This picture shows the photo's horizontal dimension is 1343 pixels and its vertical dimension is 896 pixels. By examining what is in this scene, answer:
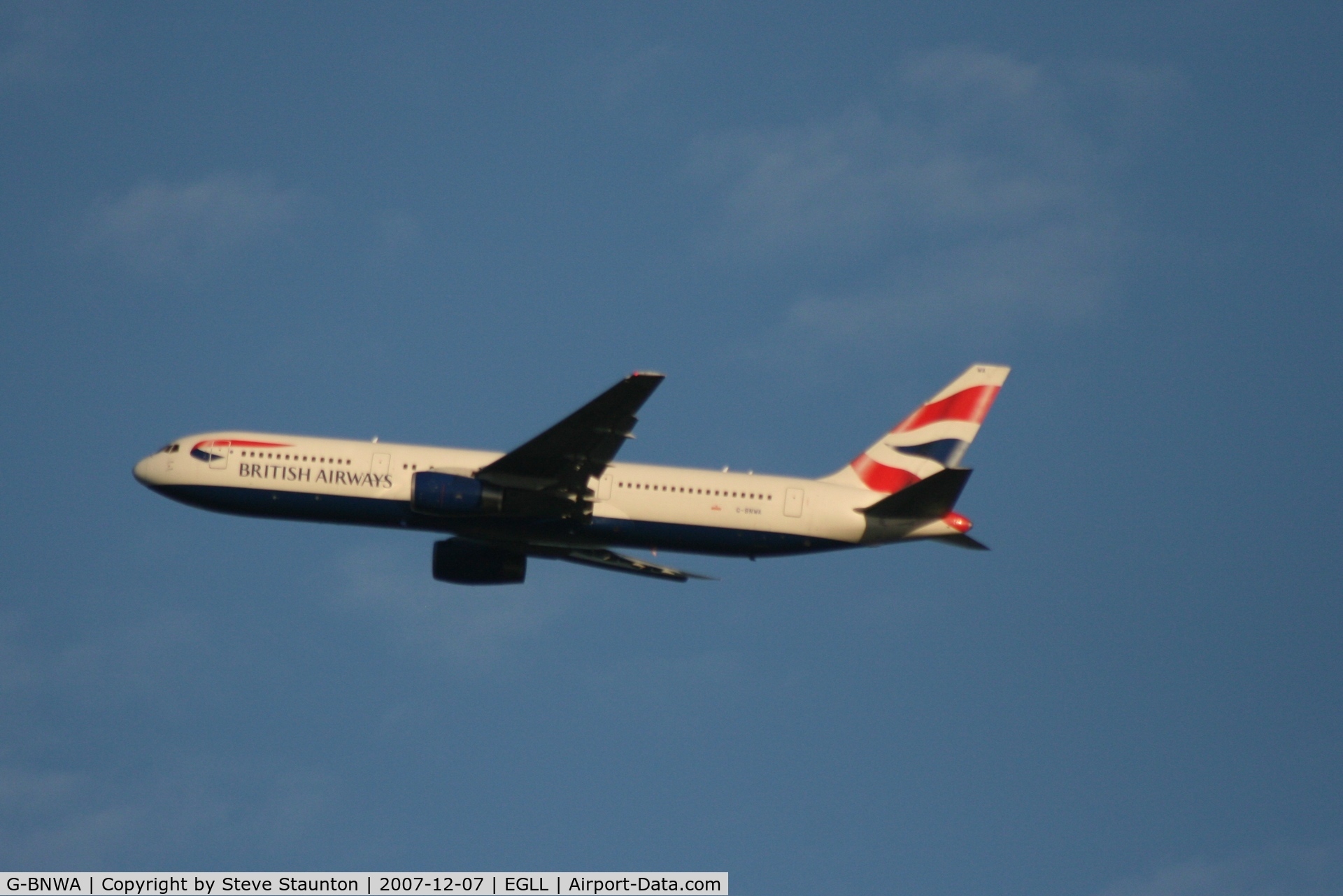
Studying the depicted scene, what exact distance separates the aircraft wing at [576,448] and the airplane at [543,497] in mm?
60

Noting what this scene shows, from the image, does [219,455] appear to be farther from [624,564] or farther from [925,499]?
[925,499]

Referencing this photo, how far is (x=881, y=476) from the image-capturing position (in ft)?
215

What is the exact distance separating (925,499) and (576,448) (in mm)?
12044

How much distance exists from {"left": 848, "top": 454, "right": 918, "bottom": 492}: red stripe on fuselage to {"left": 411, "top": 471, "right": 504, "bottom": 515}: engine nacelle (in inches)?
548

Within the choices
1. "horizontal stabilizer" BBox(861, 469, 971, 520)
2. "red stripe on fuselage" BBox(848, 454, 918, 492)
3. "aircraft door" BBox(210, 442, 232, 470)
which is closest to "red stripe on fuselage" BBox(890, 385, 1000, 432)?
"red stripe on fuselage" BBox(848, 454, 918, 492)

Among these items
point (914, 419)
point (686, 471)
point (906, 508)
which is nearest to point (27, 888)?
point (686, 471)

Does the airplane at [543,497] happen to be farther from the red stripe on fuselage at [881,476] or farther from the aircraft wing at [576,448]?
the red stripe on fuselage at [881,476]

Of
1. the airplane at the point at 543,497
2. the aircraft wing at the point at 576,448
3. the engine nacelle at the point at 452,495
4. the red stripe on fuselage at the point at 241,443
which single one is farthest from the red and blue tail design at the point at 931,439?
the red stripe on fuselage at the point at 241,443

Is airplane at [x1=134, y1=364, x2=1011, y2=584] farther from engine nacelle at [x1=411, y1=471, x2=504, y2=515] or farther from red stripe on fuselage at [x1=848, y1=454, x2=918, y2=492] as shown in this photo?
red stripe on fuselage at [x1=848, y1=454, x2=918, y2=492]

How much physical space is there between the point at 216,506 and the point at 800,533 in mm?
20703

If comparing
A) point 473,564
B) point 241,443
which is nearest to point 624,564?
point 473,564

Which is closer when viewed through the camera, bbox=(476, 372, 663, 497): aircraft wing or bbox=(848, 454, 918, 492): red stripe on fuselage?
bbox=(476, 372, 663, 497): aircraft wing

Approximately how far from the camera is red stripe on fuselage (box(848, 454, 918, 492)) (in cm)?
6519

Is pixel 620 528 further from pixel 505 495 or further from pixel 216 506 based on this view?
pixel 216 506
